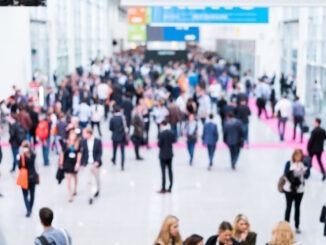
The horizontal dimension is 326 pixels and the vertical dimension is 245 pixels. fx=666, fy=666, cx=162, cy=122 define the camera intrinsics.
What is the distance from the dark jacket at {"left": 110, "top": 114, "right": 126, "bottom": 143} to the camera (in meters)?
15.3

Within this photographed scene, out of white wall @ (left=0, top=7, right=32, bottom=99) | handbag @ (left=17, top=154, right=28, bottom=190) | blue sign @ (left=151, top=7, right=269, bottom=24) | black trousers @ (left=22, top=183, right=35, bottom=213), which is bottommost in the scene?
black trousers @ (left=22, top=183, right=35, bottom=213)

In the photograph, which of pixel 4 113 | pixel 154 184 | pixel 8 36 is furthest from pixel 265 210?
pixel 8 36

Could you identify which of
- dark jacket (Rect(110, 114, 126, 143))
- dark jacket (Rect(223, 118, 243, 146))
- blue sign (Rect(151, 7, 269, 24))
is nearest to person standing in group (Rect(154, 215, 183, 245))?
dark jacket (Rect(110, 114, 126, 143))

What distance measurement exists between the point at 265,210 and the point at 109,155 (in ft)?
21.4

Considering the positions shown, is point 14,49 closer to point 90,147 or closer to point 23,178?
point 90,147

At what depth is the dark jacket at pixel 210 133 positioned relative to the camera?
15.4 m

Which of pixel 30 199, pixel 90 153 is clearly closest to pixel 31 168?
pixel 30 199

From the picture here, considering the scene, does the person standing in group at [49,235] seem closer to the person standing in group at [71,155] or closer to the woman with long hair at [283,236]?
the woman with long hair at [283,236]

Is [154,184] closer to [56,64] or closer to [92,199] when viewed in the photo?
[92,199]

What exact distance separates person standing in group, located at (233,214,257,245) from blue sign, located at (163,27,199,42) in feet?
86.5

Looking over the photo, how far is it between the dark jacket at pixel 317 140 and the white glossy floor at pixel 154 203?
2.49 feet

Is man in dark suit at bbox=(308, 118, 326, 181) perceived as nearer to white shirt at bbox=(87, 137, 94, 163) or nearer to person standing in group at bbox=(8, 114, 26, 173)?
white shirt at bbox=(87, 137, 94, 163)

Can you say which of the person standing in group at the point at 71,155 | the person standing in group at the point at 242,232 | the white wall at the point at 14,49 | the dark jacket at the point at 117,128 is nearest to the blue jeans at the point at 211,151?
the dark jacket at the point at 117,128

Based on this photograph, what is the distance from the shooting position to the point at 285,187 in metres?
10.4
